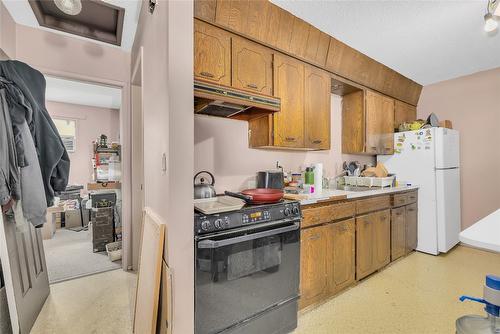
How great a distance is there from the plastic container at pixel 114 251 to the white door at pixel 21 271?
2.69 ft

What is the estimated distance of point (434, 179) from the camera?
10.4 ft

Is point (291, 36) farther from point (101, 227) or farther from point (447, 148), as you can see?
point (101, 227)

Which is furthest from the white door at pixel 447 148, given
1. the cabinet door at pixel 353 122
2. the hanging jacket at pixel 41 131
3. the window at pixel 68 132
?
the window at pixel 68 132


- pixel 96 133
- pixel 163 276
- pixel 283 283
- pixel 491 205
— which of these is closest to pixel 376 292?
pixel 283 283

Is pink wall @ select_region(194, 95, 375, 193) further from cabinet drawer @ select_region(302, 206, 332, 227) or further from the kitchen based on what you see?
cabinet drawer @ select_region(302, 206, 332, 227)

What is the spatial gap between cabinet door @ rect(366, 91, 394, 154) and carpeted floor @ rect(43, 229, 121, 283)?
3649mm

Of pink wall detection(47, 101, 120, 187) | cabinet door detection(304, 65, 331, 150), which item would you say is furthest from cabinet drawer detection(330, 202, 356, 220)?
pink wall detection(47, 101, 120, 187)

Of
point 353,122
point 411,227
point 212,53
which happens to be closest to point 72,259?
point 212,53

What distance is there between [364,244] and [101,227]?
135 inches

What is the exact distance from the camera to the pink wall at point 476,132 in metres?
3.38

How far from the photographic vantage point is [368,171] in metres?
3.14

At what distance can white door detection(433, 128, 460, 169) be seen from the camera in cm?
314

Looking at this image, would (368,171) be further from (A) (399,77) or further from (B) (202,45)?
(B) (202,45)

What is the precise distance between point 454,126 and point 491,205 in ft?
4.15
